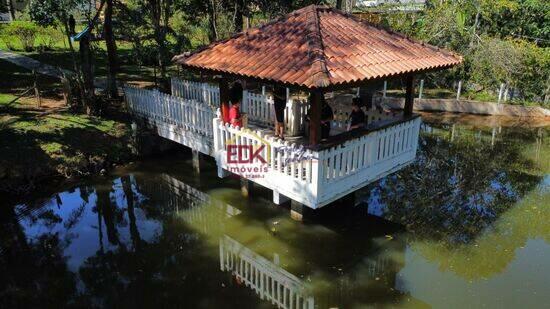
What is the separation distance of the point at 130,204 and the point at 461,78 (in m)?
16.8

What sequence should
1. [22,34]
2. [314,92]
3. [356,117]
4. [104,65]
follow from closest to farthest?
[314,92] → [356,117] → [104,65] → [22,34]

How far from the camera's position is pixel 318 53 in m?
7.59

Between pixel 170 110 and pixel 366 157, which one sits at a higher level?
pixel 170 110

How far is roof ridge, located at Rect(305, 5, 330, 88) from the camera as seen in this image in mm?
6883

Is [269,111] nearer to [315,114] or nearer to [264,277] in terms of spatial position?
[315,114]

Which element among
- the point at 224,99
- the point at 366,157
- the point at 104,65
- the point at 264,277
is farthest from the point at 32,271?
→ the point at 104,65

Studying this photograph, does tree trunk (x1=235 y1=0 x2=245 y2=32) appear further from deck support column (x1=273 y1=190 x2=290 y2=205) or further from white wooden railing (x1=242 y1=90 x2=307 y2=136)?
deck support column (x1=273 y1=190 x2=290 y2=205)

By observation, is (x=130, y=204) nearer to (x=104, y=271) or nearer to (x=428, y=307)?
(x=104, y=271)

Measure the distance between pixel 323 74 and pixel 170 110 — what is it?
6.65m

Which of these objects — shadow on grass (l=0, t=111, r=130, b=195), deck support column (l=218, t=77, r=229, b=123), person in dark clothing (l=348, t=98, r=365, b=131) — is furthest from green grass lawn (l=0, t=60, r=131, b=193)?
person in dark clothing (l=348, t=98, r=365, b=131)

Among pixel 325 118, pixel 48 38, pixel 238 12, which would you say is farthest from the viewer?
pixel 48 38

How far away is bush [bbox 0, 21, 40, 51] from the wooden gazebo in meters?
18.3

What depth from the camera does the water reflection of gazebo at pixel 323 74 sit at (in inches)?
299

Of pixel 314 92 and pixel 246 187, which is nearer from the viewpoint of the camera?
pixel 314 92
